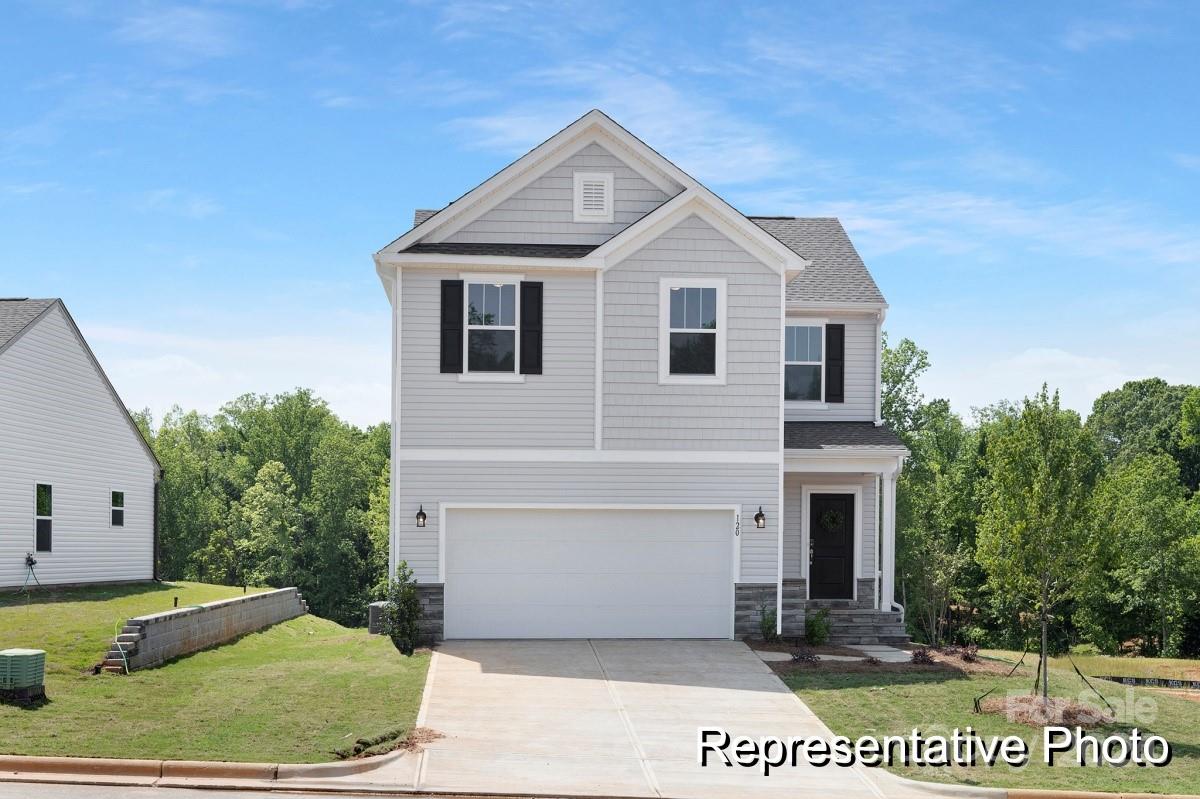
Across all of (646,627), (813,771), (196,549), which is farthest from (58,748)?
(196,549)

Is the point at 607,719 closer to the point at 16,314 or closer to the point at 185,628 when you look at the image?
the point at 185,628

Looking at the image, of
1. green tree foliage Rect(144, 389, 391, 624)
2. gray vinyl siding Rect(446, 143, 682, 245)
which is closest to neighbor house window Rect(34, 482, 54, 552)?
gray vinyl siding Rect(446, 143, 682, 245)

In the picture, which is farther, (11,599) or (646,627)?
(11,599)

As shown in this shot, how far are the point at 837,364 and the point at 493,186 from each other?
25.0 feet

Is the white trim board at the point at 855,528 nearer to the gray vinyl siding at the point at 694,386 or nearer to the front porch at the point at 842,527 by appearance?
the front porch at the point at 842,527

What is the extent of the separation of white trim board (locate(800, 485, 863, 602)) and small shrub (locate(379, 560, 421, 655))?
7.48 meters

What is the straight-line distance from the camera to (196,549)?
2329 inches

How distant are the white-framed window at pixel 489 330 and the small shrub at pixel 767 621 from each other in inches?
224

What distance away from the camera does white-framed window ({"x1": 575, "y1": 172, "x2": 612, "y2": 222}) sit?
1988cm

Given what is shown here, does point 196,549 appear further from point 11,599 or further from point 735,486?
point 735,486

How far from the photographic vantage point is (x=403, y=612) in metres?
18.2

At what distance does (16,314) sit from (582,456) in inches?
587

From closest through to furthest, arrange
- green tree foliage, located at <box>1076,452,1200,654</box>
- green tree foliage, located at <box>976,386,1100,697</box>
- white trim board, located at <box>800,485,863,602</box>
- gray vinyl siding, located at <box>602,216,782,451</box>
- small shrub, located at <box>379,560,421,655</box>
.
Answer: green tree foliage, located at <box>976,386,1100,697</box>
small shrub, located at <box>379,560,421,655</box>
gray vinyl siding, located at <box>602,216,782,451</box>
white trim board, located at <box>800,485,863,602</box>
green tree foliage, located at <box>1076,452,1200,654</box>

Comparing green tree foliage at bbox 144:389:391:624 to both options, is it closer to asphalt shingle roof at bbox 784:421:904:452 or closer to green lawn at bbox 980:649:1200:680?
green lawn at bbox 980:649:1200:680
